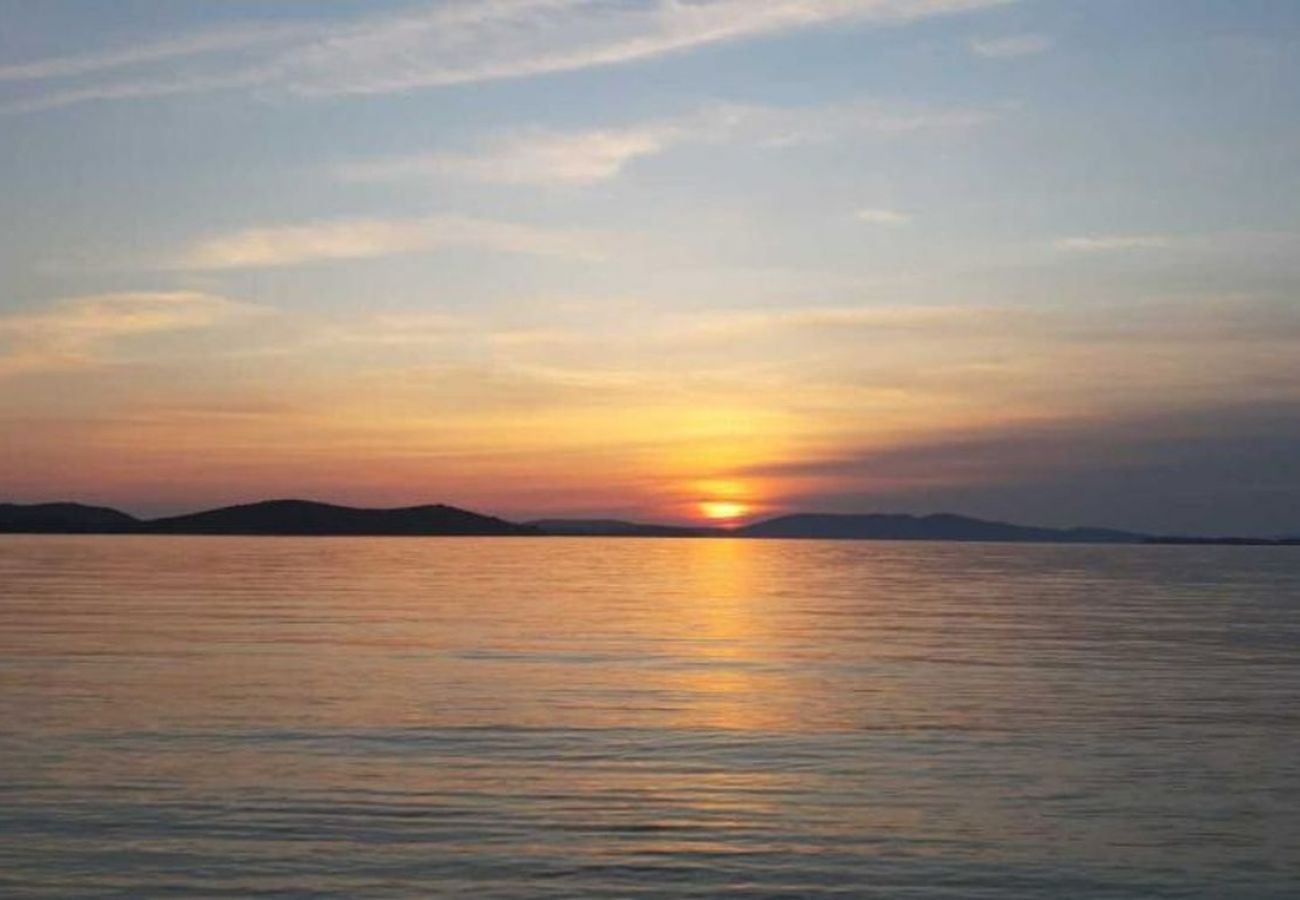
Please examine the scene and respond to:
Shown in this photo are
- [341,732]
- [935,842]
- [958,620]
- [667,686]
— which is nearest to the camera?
[935,842]

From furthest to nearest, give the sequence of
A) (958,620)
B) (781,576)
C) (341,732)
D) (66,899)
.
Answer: (781,576)
(958,620)
(341,732)
(66,899)

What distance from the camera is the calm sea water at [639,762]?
16828mm

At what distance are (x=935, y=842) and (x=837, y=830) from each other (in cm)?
125

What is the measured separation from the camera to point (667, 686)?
34.0m

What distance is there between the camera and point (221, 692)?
1248 inches

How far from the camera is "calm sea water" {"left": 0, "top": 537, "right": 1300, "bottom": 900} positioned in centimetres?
1683

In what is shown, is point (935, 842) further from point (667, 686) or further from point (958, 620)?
point (958, 620)

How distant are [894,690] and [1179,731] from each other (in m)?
7.27

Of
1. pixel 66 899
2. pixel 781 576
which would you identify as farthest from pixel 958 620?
pixel 781 576

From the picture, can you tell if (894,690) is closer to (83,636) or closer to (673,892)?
(673,892)

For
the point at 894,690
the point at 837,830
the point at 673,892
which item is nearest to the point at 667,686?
the point at 894,690

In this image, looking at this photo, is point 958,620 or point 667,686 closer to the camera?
point 667,686

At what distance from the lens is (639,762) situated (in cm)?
2345

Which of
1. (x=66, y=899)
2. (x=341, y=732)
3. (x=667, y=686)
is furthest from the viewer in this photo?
(x=667, y=686)
